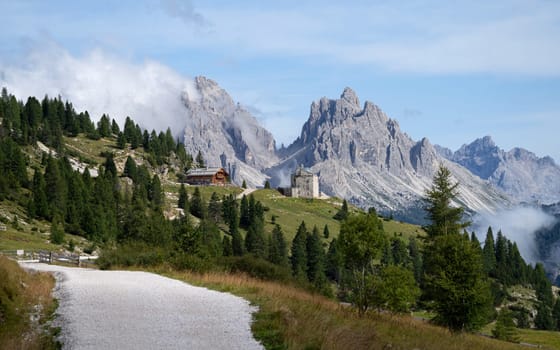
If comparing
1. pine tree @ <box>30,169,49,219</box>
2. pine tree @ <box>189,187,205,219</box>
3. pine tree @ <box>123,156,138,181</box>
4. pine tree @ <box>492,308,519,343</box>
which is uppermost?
pine tree @ <box>123,156,138,181</box>

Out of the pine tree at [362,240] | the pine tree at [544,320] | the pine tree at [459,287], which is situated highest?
the pine tree at [362,240]

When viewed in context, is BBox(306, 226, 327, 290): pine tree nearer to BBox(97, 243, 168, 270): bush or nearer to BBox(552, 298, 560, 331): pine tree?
BBox(552, 298, 560, 331): pine tree

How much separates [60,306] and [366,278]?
25.5m

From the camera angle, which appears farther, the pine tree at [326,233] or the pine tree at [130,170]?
the pine tree at [130,170]

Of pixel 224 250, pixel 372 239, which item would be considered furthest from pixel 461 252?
pixel 224 250

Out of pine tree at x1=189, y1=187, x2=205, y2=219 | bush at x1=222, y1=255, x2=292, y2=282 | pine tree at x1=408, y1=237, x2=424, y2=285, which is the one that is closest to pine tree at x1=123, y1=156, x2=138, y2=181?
pine tree at x1=189, y1=187, x2=205, y2=219

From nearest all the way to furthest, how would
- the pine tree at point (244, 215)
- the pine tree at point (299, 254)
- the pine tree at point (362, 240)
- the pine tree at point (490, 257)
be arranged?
the pine tree at point (362, 240) < the pine tree at point (299, 254) < the pine tree at point (244, 215) < the pine tree at point (490, 257)

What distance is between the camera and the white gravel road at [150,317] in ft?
49.3

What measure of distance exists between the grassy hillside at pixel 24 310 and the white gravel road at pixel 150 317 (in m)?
0.54

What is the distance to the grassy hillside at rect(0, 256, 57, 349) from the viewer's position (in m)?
15.4

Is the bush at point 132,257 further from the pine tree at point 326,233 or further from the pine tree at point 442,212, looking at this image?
the pine tree at point 326,233

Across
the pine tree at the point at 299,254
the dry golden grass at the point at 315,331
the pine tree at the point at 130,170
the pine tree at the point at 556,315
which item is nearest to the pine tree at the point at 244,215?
the pine tree at the point at 299,254

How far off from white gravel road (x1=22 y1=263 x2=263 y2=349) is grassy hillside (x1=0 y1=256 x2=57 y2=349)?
54 centimetres

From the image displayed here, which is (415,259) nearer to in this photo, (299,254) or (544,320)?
(544,320)
